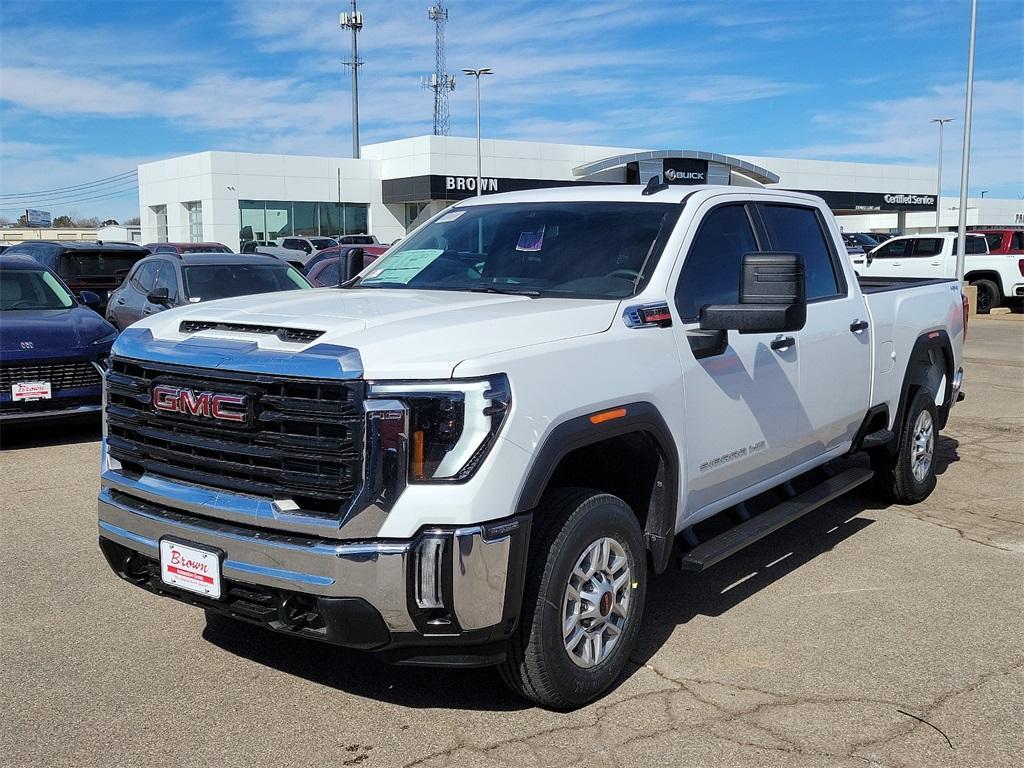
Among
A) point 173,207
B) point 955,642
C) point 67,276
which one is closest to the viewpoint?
point 955,642

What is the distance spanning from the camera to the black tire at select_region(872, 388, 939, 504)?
21.3 feet

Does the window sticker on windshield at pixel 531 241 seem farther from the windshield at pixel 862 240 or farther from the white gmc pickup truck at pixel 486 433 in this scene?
the windshield at pixel 862 240

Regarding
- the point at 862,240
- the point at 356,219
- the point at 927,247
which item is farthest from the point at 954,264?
the point at 356,219

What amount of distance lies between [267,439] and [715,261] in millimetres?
2326

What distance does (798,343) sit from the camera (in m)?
5.08

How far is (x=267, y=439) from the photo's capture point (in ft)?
11.2

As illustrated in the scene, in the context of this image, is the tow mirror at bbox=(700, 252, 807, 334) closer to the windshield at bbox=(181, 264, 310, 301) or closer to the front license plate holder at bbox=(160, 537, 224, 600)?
the front license plate holder at bbox=(160, 537, 224, 600)

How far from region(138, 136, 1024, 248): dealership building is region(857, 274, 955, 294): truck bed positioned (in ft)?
120

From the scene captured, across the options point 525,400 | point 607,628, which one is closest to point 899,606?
point 607,628

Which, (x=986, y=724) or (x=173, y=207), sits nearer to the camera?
(x=986, y=724)

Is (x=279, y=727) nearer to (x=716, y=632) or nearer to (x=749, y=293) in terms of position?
(x=716, y=632)

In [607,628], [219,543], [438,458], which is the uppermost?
[438,458]

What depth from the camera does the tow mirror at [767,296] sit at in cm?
409

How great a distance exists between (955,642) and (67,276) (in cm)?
1502
